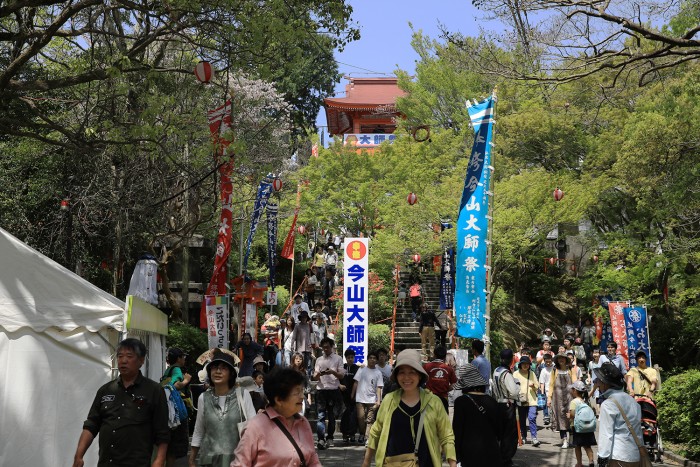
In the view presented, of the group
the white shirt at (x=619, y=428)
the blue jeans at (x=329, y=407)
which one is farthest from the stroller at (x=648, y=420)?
the blue jeans at (x=329, y=407)

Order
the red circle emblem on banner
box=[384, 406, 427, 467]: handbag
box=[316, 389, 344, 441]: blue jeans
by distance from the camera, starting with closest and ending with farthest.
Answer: box=[384, 406, 427, 467]: handbag, box=[316, 389, 344, 441]: blue jeans, the red circle emblem on banner

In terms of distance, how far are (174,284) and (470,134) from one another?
12117mm

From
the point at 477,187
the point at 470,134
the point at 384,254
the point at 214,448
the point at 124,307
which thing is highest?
the point at 470,134

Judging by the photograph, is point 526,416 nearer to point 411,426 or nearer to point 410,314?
point 411,426

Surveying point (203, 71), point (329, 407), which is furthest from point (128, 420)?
point (329, 407)

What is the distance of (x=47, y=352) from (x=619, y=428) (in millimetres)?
5399

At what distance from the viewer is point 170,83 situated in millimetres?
19125

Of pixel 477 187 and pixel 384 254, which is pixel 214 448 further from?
pixel 384 254

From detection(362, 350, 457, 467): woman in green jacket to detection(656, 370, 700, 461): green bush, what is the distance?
7.98 meters

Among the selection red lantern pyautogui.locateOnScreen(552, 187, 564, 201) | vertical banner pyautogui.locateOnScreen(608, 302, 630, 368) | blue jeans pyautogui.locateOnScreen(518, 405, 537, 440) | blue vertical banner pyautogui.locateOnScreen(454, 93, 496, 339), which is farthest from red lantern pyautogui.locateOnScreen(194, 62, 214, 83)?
red lantern pyautogui.locateOnScreen(552, 187, 564, 201)

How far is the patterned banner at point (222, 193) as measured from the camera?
12.9m

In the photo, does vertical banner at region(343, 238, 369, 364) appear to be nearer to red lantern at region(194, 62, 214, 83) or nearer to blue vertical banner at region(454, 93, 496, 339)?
blue vertical banner at region(454, 93, 496, 339)

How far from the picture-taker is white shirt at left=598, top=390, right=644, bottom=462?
7508mm

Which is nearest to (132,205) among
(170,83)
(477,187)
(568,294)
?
(170,83)
